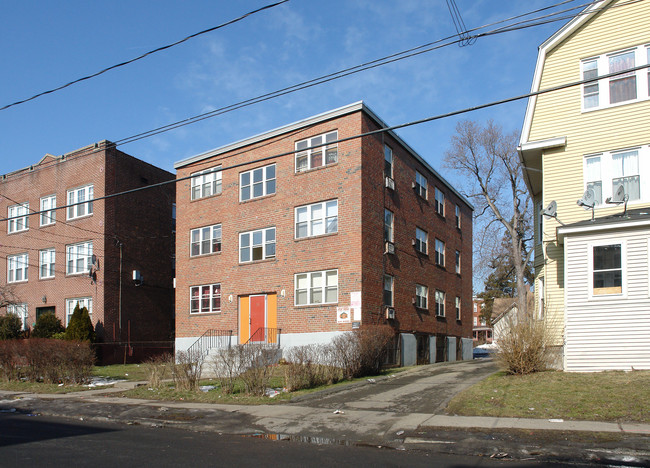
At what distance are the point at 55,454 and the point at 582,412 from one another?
29.8ft

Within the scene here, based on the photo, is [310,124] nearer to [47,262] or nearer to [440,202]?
[440,202]

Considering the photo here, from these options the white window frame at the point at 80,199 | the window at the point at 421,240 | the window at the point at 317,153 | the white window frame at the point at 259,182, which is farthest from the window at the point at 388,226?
the white window frame at the point at 80,199

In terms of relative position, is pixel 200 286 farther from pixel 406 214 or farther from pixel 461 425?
pixel 461 425

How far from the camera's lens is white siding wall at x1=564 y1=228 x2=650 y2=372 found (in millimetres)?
14555

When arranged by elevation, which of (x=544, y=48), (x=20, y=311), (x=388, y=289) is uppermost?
(x=544, y=48)

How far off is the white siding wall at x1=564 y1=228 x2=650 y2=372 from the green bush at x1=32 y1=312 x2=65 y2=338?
83.1 feet

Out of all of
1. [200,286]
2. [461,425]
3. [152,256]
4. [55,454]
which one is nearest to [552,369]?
[461,425]

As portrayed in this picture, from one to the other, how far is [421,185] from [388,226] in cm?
507

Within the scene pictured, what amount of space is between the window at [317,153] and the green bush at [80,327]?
1363 centimetres

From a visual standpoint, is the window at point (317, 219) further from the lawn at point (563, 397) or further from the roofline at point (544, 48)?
the lawn at point (563, 397)

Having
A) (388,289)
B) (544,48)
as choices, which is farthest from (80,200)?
(544,48)

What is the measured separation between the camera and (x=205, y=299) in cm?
2731

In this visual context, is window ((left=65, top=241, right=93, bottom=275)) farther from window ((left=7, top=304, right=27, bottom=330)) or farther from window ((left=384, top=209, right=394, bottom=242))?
window ((left=384, top=209, right=394, bottom=242))

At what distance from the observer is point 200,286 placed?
27578 mm
